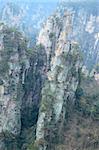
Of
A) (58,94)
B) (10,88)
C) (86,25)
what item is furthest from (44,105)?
(86,25)

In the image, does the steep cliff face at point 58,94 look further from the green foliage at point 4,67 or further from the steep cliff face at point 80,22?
the steep cliff face at point 80,22

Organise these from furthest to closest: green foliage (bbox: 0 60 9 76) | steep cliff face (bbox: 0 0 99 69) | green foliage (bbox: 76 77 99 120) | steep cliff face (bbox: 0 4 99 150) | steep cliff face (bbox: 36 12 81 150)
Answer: steep cliff face (bbox: 0 0 99 69) → green foliage (bbox: 76 77 99 120) → green foliage (bbox: 0 60 9 76) → steep cliff face (bbox: 0 4 99 150) → steep cliff face (bbox: 36 12 81 150)

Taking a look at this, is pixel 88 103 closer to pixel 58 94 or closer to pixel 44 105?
pixel 58 94

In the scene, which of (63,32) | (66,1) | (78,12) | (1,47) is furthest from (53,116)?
(66,1)

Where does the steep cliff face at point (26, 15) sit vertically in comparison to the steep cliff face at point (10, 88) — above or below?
above

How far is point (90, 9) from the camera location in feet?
211

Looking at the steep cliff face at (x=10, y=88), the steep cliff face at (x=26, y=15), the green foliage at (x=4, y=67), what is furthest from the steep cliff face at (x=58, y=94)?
the steep cliff face at (x=26, y=15)

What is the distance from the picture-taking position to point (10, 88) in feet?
92.2

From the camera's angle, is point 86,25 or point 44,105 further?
point 86,25

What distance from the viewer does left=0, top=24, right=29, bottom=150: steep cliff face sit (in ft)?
91.3

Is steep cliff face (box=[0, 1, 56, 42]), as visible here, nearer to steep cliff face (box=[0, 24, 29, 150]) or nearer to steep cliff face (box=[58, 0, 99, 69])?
steep cliff face (box=[58, 0, 99, 69])

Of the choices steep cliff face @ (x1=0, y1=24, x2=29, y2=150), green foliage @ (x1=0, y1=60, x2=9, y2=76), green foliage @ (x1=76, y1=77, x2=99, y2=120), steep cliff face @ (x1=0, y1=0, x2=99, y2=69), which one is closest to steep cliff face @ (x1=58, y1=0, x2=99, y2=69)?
steep cliff face @ (x1=0, y1=0, x2=99, y2=69)

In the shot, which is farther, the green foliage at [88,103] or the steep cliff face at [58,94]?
the green foliage at [88,103]

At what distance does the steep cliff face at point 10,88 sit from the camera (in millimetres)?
27828
